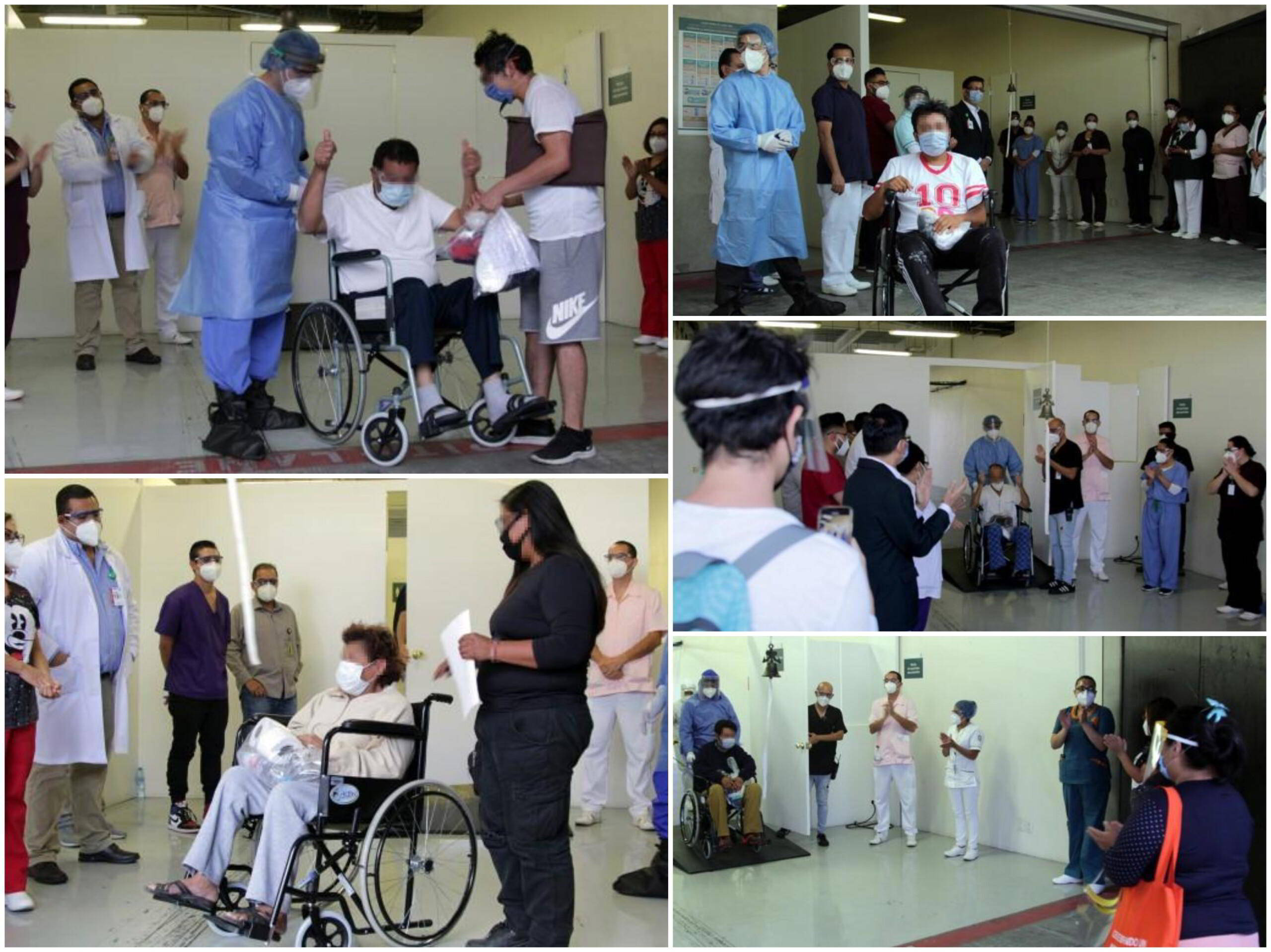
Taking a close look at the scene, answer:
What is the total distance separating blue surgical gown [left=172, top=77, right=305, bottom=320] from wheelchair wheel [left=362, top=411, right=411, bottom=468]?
521 millimetres

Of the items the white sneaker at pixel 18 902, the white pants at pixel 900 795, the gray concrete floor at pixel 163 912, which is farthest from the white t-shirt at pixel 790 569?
the white sneaker at pixel 18 902

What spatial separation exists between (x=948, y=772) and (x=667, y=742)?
1285mm

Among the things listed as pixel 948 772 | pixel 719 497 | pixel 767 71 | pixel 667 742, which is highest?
pixel 767 71

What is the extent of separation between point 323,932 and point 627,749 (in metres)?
1.64

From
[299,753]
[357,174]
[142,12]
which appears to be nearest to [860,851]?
[299,753]

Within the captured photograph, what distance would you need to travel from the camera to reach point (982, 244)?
3867 millimetres

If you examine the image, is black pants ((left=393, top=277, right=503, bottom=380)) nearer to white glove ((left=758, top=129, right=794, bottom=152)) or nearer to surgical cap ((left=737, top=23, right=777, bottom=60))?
white glove ((left=758, top=129, right=794, bottom=152))

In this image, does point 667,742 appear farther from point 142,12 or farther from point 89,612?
point 142,12

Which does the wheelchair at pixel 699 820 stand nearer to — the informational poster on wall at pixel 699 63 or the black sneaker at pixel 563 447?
the black sneaker at pixel 563 447

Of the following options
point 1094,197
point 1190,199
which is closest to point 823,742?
point 1094,197

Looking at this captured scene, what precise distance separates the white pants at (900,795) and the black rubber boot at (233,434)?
2.32 m

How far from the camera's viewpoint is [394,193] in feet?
12.9

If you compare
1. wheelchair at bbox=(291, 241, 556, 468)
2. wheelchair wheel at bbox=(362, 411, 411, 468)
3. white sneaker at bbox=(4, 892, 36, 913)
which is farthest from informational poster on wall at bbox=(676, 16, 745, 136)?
white sneaker at bbox=(4, 892, 36, 913)

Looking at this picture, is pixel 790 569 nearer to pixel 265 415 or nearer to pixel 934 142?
pixel 934 142
